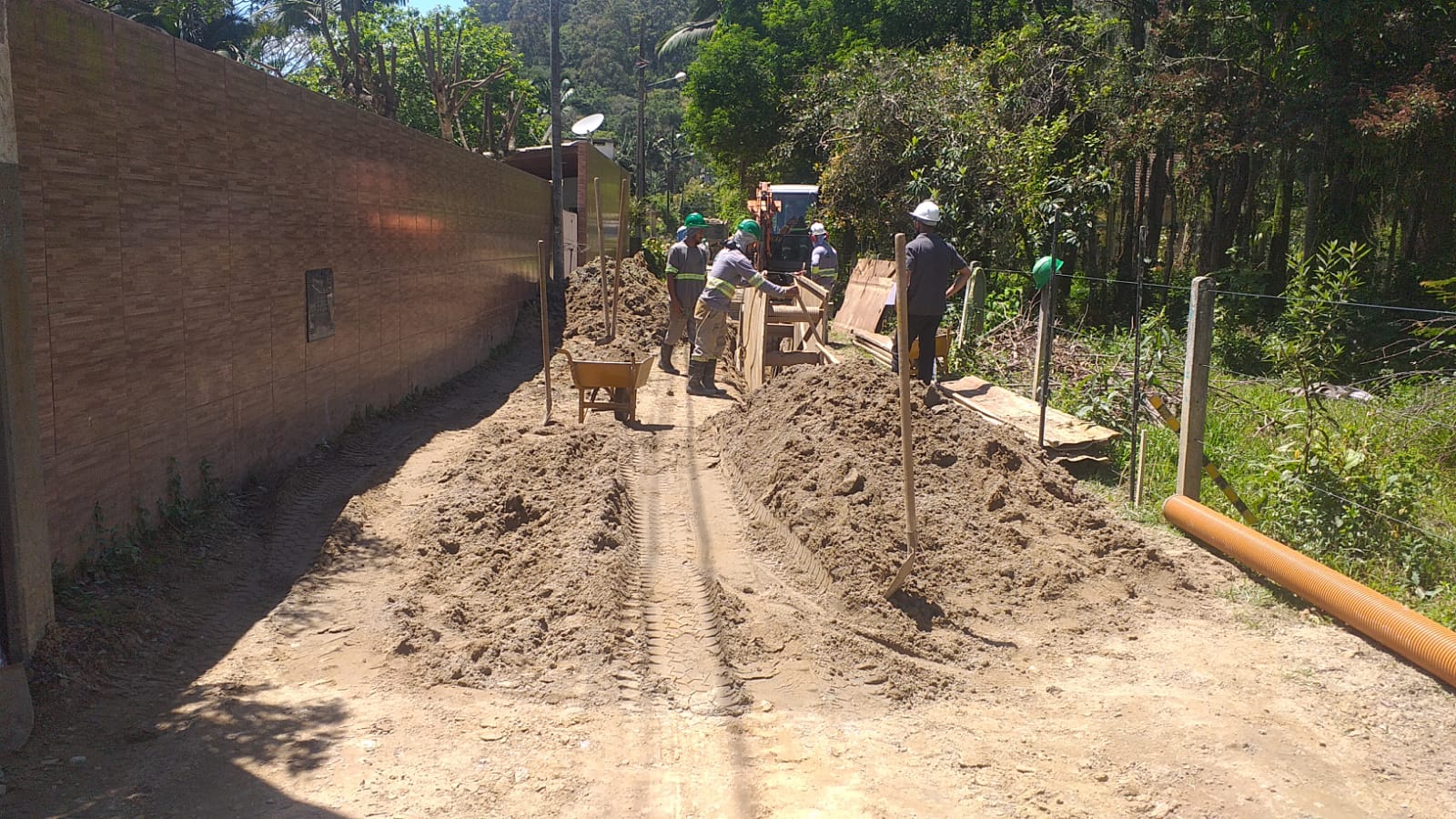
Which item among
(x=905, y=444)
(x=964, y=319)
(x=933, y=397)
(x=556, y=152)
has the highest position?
(x=556, y=152)

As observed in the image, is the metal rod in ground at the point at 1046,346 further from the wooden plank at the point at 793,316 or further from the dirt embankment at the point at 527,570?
the dirt embankment at the point at 527,570

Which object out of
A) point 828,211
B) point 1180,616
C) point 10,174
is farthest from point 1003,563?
point 828,211

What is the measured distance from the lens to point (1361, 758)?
4.40 meters

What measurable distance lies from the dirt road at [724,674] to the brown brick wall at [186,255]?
803 millimetres

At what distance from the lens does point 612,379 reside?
1024 cm

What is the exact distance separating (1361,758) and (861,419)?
4452 mm

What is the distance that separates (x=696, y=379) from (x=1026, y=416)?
17.5 feet

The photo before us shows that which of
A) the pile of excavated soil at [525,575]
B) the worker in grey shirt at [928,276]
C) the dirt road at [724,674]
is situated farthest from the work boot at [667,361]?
the dirt road at [724,674]

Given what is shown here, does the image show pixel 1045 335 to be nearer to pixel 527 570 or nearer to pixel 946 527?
pixel 946 527

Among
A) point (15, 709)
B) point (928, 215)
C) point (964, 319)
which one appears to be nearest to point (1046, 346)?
point (928, 215)

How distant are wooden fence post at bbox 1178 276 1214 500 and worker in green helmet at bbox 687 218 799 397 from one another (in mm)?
5015

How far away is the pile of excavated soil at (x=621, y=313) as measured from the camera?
17078 mm

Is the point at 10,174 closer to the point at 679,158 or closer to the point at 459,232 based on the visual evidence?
the point at 459,232

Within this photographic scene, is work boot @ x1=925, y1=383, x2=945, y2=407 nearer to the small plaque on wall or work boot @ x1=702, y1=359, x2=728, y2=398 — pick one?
work boot @ x1=702, y1=359, x2=728, y2=398
